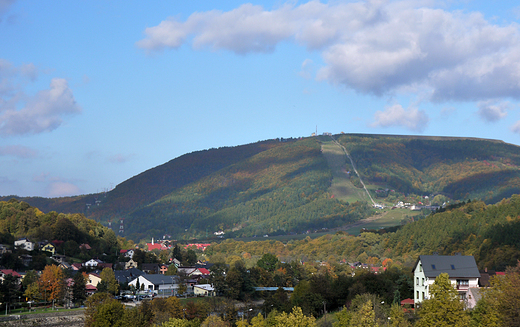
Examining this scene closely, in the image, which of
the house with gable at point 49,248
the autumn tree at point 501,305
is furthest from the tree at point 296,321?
the house with gable at point 49,248

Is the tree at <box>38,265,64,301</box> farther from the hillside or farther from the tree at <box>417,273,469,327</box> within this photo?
the hillside

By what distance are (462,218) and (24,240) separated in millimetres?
130285

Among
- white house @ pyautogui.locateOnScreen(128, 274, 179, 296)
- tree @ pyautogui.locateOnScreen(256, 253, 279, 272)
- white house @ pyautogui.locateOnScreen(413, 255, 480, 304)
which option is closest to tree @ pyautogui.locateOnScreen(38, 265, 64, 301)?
white house @ pyautogui.locateOnScreen(128, 274, 179, 296)

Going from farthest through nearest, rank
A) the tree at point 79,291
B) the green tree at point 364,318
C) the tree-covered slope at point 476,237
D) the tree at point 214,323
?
the tree-covered slope at point 476,237
the tree at point 79,291
the tree at point 214,323
the green tree at point 364,318

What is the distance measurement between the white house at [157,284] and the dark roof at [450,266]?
186 ft

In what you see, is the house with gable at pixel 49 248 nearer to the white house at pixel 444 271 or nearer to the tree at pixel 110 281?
the tree at pixel 110 281

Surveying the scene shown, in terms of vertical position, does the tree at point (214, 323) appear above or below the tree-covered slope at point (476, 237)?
below

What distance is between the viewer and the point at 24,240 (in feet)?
456

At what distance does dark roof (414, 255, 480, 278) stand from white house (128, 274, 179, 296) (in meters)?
56.6

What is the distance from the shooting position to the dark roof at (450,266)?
80312 millimetres

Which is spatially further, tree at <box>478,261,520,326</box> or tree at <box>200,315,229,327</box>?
tree at <box>200,315,229,327</box>

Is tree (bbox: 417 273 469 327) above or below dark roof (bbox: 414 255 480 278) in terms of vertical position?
below

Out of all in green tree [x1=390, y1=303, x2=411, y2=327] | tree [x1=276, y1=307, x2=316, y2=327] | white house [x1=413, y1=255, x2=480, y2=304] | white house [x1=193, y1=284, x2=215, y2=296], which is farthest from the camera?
white house [x1=193, y1=284, x2=215, y2=296]

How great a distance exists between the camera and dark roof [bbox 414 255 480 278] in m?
80.3
